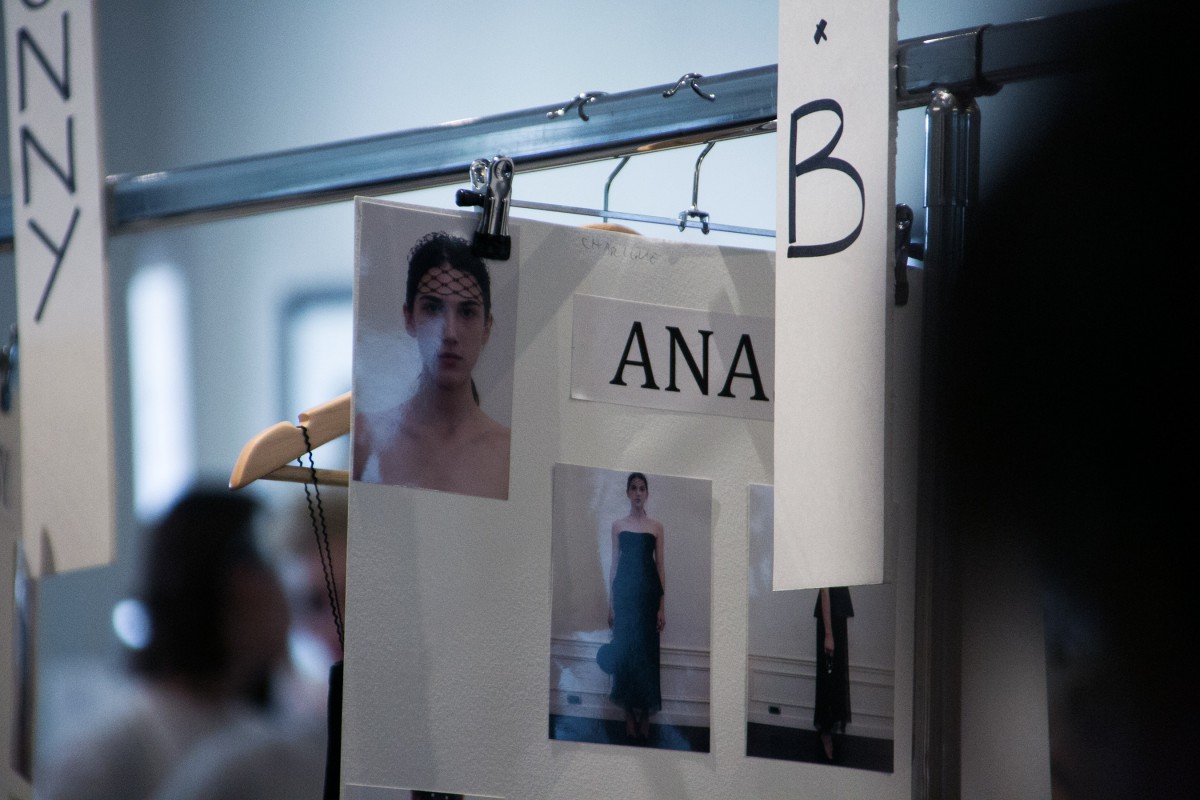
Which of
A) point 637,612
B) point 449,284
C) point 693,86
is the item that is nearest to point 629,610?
point 637,612

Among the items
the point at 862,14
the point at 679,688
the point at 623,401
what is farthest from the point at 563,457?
the point at 862,14

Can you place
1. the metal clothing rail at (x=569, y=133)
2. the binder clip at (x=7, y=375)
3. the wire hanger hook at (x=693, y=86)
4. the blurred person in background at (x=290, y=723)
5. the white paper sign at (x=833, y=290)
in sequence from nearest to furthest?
the white paper sign at (x=833, y=290), the metal clothing rail at (x=569, y=133), the wire hanger hook at (x=693, y=86), the binder clip at (x=7, y=375), the blurred person in background at (x=290, y=723)

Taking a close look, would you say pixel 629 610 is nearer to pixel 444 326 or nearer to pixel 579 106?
pixel 444 326

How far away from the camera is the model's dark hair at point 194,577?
1838mm

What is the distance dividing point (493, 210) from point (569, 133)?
12 cm

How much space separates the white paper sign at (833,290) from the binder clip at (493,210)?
22cm

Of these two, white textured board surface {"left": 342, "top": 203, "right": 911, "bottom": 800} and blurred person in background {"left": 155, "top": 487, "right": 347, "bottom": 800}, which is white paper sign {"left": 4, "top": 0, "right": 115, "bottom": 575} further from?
blurred person in background {"left": 155, "top": 487, "right": 347, "bottom": 800}

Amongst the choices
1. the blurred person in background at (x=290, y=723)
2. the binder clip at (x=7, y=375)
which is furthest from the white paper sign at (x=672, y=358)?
the blurred person in background at (x=290, y=723)

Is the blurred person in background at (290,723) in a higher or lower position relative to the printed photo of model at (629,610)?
lower

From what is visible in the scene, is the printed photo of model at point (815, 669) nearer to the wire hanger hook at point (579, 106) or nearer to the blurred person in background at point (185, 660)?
the wire hanger hook at point (579, 106)

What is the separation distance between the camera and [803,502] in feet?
1.95

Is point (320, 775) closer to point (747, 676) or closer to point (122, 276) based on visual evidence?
point (122, 276)

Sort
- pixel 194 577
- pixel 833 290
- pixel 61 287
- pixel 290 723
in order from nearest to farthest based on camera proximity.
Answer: pixel 833 290, pixel 61 287, pixel 290 723, pixel 194 577

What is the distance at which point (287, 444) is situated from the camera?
847 mm
